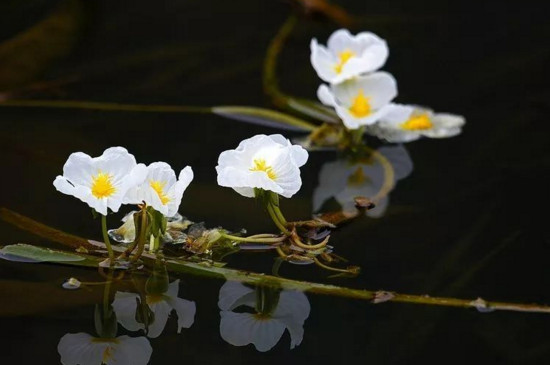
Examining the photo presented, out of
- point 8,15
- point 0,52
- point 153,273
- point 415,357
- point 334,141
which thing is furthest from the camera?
point 8,15

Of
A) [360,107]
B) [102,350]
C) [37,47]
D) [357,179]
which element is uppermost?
[37,47]

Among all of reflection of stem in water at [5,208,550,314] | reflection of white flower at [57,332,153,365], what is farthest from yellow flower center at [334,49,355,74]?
reflection of white flower at [57,332,153,365]

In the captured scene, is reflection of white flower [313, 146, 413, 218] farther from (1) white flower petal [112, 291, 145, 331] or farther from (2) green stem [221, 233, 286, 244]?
(1) white flower petal [112, 291, 145, 331]

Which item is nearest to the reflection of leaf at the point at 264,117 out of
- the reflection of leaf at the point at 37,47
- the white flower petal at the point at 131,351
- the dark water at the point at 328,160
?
the dark water at the point at 328,160

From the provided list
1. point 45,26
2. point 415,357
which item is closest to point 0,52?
point 45,26

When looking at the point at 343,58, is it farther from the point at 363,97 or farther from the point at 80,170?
the point at 80,170

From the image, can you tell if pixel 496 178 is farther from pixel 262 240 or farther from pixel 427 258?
pixel 262 240

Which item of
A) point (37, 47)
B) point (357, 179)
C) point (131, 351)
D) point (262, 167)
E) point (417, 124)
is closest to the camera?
point (131, 351)

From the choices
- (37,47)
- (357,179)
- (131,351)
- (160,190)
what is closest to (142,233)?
(160,190)
